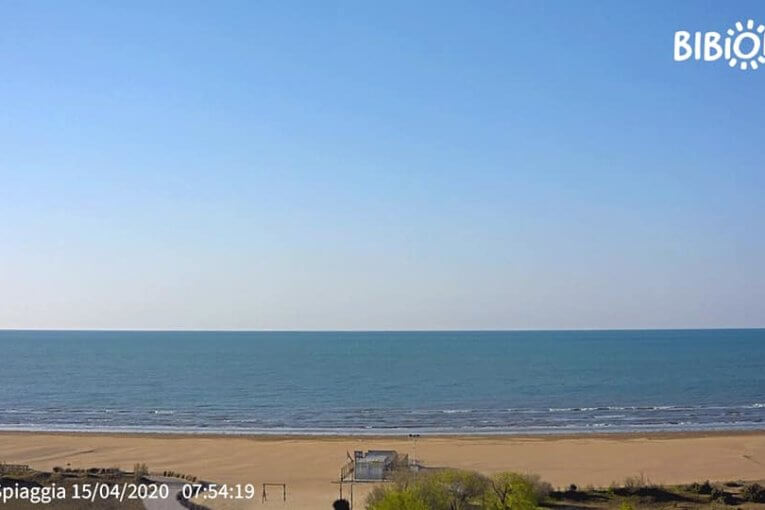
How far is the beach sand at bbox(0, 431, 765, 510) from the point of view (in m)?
31.4

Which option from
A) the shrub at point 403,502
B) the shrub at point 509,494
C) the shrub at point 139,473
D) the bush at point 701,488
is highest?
the shrub at point 403,502

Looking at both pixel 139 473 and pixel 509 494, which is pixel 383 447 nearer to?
pixel 139 473

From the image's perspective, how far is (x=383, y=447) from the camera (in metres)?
38.9

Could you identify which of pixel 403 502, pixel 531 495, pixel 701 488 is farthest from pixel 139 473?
pixel 701 488

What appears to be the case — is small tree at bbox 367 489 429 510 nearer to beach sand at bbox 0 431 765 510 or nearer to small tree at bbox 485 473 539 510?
small tree at bbox 485 473 539 510

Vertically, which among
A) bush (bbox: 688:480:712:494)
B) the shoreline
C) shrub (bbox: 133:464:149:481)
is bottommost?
the shoreline

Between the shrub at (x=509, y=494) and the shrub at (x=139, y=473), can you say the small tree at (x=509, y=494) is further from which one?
the shrub at (x=139, y=473)

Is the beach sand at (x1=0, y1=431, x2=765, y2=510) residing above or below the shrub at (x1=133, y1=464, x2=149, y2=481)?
below

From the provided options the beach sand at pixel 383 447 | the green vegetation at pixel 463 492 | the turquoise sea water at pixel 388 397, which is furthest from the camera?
the turquoise sea water at pixel 388 397

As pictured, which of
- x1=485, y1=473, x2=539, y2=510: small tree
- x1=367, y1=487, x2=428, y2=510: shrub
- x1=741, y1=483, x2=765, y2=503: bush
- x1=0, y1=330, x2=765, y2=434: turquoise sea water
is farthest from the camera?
x1=0, y1=330, x2=765, y2=434: turquoise sea water

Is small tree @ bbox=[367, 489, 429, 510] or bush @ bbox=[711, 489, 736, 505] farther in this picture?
bush @ bbox=[711, 489, 736, 505]

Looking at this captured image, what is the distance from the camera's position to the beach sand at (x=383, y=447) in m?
31.4

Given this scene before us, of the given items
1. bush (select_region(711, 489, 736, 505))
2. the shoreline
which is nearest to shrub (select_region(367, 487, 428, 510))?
bush (select_region(711, 489, 736, 505))

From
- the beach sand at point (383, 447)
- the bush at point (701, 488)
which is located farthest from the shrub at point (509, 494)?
the bush at point (701, 488)
